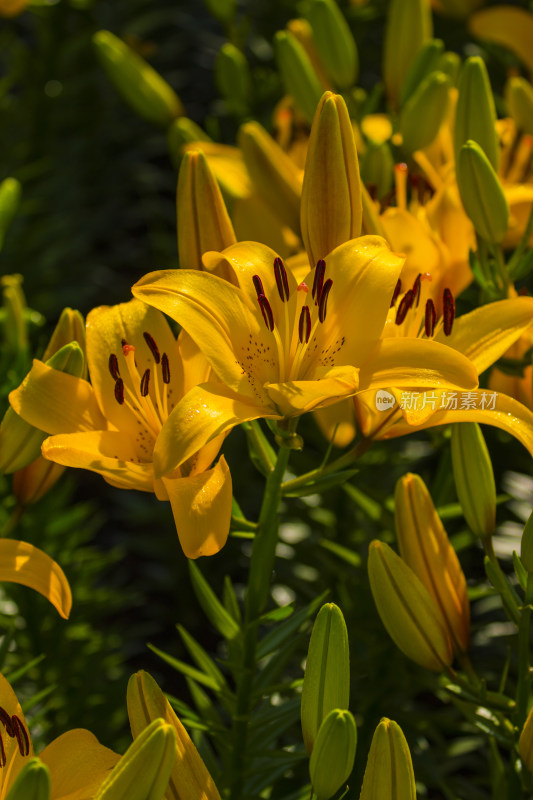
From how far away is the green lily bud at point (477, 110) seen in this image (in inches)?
26.0

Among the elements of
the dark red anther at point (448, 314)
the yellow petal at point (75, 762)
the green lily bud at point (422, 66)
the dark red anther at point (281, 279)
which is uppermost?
the green lily bud at point (422, 66)

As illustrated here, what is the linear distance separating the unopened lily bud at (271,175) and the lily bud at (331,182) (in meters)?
0.16

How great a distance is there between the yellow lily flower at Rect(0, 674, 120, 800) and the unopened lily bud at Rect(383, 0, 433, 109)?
A: 0.64 metres

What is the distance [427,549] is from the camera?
0.57 metres

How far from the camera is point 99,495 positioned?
1.38m

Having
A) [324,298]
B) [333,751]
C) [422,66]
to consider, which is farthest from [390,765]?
[422,66]

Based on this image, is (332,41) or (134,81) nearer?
(332,41)

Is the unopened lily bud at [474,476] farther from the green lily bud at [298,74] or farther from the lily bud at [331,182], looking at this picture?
the green lily bud at [298,74]

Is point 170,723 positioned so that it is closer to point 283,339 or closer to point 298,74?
point 283,339

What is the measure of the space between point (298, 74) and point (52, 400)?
0.41 m

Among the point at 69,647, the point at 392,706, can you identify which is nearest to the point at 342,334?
the point at 392,706

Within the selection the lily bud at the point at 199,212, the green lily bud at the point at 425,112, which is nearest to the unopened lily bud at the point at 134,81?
the green lily bud at the point at 425,112

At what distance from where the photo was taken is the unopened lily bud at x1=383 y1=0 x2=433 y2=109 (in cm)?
86

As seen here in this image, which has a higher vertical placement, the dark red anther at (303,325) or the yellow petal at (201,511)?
the dark red anther at (303,325)
